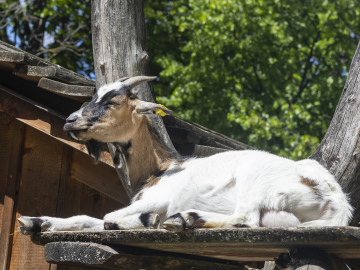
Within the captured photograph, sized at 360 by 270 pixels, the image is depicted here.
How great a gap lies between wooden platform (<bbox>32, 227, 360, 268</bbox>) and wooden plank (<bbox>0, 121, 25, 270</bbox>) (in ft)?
5.86

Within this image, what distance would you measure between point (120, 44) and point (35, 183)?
1.60m

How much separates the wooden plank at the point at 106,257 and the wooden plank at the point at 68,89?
4.98 feet

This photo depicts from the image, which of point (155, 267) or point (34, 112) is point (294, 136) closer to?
point (34, 112)

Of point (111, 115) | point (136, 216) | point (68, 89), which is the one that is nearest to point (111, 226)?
point (136, 216)

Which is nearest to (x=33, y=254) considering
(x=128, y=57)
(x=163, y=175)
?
(x=163, y=175)

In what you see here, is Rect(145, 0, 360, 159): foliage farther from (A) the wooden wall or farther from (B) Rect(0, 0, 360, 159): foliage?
(A) the wooden wall

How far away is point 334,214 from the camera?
10.9 feet

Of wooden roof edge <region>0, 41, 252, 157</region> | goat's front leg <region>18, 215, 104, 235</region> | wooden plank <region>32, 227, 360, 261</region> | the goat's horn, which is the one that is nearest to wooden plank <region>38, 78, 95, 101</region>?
wooden roof edge <region>0, 41, 252, 157</region>

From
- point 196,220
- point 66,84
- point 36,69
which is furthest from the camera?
point 36,69

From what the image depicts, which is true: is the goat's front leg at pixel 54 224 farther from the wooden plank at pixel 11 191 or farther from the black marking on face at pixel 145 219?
the wooden plank at pixel 11 191

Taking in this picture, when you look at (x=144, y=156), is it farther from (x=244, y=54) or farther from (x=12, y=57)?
(x=244, y=54)

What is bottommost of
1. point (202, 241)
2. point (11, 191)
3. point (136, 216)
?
point (11, 191)

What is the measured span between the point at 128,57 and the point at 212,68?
930cm

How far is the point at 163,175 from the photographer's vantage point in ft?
13.8
